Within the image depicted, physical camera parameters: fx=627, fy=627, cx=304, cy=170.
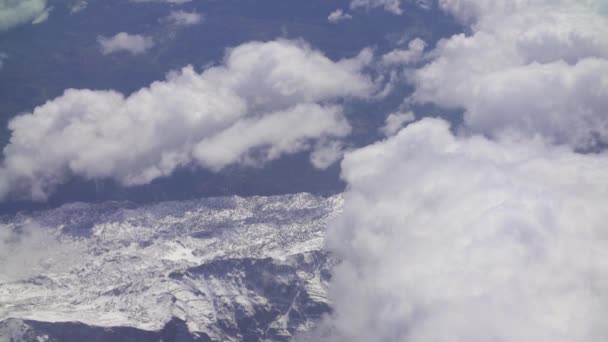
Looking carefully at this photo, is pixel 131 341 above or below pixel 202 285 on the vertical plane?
below

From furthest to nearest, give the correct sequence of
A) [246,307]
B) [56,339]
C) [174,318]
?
[246,307], [174,318], [56,339]

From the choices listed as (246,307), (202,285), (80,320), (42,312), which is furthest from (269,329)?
(42,312)

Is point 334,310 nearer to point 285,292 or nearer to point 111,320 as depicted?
point 285,292

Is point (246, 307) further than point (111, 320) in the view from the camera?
Yes

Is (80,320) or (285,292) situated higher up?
(285,292)

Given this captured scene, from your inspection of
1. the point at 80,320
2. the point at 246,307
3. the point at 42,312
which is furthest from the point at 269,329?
the point at 42,312

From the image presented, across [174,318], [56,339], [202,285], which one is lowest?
[56,339]

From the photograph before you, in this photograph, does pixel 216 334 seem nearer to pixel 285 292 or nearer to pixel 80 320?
pixel 285 292

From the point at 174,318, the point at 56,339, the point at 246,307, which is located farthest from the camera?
the point at 246,307

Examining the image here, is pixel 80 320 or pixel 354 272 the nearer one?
pixel 80 320

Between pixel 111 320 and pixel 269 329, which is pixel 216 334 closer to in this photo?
pixel 269 329
